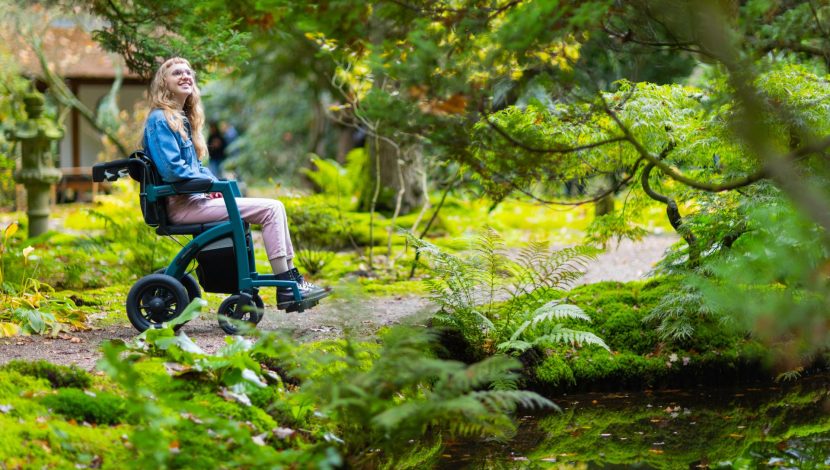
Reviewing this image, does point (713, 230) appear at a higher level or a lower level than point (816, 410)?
higher

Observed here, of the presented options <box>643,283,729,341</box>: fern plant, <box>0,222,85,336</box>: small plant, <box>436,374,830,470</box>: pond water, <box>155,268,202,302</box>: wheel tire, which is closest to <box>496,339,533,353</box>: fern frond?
<box>436,374,830,470</box>: pond water

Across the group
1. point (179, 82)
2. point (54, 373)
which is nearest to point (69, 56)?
point (179, 82)

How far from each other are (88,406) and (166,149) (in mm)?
1937

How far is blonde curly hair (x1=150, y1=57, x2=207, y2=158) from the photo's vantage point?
629cm

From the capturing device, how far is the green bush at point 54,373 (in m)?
5.04

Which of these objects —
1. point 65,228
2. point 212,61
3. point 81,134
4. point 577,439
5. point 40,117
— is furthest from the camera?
point 81,134

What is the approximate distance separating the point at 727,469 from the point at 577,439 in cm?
94

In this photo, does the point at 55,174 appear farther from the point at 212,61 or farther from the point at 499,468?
the point at 499,468

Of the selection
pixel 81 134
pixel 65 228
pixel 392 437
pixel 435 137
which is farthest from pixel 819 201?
pixel 81 134

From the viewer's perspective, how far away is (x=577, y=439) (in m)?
5.83

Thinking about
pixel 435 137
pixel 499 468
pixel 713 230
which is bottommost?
pixel 499 468

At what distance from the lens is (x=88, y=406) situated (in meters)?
4.73

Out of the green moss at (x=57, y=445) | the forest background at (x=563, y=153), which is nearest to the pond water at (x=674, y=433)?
the forest background at (x=563, y=153)

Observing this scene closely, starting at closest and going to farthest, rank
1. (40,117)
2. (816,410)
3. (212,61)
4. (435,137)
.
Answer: (435,137) < (816,410) < (212,61) < (40,117)
